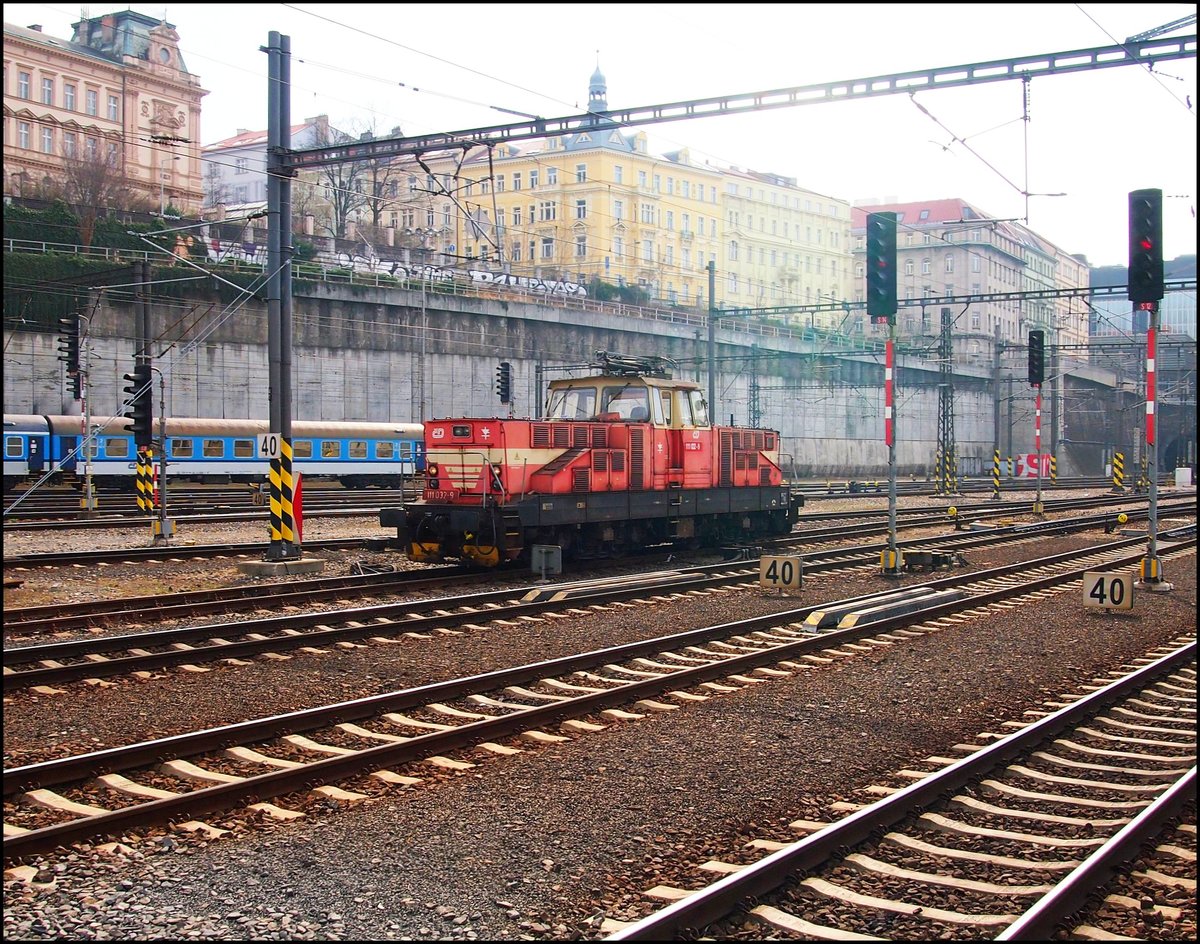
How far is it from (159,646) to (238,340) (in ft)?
117

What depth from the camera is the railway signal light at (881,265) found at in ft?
59.7

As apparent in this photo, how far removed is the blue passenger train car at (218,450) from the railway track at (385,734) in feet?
85.6

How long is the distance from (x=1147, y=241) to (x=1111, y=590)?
5.26 m

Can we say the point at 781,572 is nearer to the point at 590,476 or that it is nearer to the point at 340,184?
the point at 590,476

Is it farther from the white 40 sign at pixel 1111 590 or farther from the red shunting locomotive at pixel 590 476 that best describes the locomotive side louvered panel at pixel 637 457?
the white 40 sign at pixel 1111 590

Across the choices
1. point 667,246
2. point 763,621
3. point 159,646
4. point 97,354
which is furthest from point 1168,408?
point 159,646

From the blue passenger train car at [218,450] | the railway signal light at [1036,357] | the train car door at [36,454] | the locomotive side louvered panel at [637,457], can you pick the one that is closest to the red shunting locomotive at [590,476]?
the locomotive side louvered panel at [637,457]

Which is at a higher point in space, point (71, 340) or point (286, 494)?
point (71, 340)

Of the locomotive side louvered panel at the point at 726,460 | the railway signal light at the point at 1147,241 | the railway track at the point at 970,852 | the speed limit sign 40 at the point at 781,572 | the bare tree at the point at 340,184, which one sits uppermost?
the bare tree at the point at 340,184

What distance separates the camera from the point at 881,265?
18422 millimetres

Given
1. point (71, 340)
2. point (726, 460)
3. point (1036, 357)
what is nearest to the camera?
point (726, 460)

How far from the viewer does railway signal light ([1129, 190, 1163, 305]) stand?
51.8 ft

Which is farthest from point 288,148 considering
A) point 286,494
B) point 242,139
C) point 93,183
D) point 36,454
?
point 242,139

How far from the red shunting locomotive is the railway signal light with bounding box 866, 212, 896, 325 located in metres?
3.99
